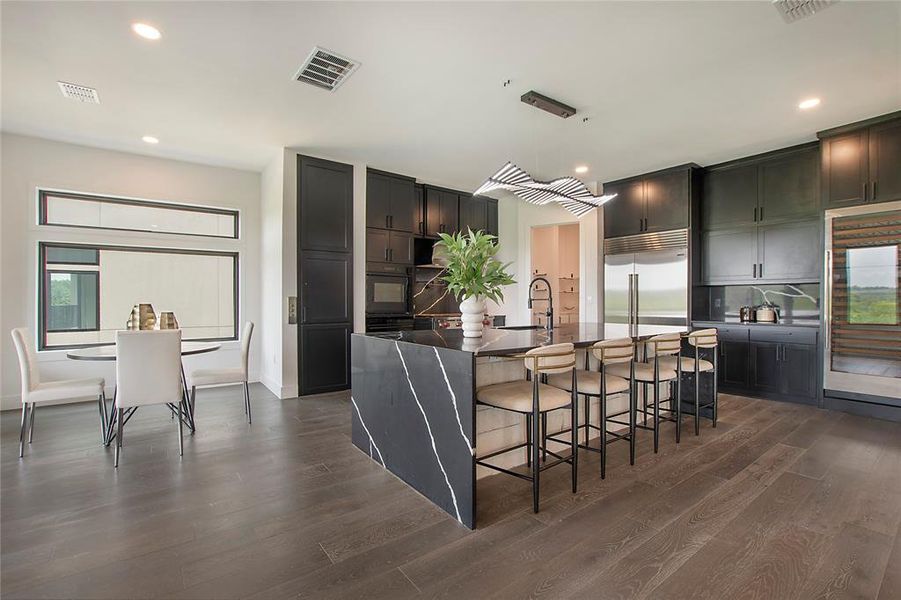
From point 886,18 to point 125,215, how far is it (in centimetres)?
726

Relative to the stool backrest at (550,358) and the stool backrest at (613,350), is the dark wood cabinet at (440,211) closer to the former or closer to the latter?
the stool backrest at (613,350)

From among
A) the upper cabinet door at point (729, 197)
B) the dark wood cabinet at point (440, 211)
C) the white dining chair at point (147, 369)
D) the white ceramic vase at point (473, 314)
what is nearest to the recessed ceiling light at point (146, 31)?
the white dining chair at point (147, 369)

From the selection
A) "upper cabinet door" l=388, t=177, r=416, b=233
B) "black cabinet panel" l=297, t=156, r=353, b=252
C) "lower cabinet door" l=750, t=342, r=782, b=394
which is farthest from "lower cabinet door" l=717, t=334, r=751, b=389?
"black cabinet panel" l=297, t=156, r=353, b=252

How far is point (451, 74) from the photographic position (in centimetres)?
325

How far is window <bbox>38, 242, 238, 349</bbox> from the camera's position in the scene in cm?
470

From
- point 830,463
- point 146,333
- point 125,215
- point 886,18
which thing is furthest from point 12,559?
point 886,18

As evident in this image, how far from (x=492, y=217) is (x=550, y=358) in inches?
219

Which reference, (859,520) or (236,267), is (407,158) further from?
(859,520)

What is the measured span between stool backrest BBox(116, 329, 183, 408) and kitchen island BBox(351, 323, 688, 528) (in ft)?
4.70

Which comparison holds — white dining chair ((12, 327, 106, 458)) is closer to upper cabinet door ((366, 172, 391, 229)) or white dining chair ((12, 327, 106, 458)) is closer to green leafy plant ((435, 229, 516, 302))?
green leafy plant ((435, 229, 516, 302))

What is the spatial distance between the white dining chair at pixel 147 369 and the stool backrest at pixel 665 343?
360cm

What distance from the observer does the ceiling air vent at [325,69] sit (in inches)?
119

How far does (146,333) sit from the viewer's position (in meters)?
3.10

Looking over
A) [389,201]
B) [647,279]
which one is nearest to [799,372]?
[647,279]
